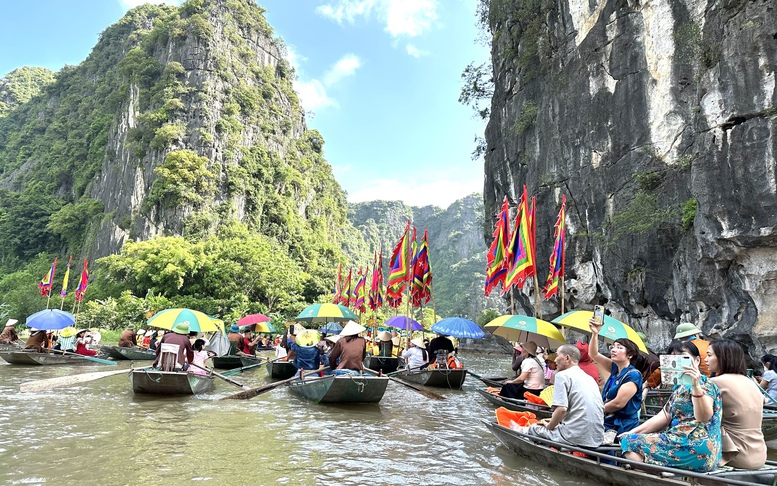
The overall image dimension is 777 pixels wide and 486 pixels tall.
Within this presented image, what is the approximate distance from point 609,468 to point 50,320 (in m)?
13.3

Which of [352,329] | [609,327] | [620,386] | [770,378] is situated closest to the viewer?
[620,386]

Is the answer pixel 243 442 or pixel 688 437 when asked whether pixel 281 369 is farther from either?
pixel 688 437

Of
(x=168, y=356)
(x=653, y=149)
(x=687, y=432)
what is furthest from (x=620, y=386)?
(x=653, y=149)

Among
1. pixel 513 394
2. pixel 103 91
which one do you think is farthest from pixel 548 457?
pixel 103 91

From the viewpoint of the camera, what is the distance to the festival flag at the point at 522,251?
11.9m

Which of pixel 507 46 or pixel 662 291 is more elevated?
pixel 507 46

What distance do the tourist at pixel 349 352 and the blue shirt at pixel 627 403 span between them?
469 centimetres


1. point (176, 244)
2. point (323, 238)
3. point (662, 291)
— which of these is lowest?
point (662, 291)

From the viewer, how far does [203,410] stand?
850 centimetres

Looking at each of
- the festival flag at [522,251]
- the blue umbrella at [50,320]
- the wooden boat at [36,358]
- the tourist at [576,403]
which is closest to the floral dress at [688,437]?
the tourist at [576,403]

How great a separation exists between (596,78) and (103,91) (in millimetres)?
55777

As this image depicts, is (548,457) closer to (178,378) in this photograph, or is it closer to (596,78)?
(178,378)

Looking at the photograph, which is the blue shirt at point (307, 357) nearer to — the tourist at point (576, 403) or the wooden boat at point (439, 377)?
the wooden boat at point (439, 377)

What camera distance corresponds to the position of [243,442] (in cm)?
644
